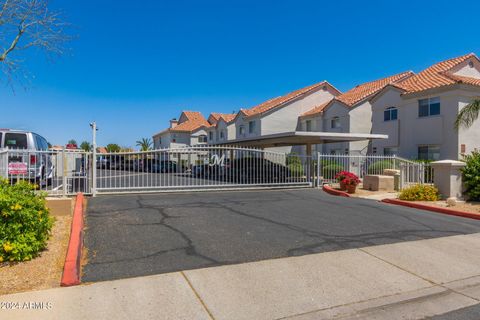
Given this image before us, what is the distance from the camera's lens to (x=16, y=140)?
1249 centimetres

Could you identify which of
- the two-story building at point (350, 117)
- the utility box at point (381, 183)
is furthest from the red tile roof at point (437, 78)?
the utility box at point (381, 183)

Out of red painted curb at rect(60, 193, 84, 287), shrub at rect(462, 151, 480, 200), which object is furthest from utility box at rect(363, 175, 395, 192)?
red painted curb at rect(60, 193, 84, 287)

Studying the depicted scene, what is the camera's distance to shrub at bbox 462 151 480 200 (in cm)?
1198

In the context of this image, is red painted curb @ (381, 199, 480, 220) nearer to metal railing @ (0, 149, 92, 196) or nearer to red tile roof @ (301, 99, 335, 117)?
metal railing @ (0, 149, 92, 196)

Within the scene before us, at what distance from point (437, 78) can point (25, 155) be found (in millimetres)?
24133

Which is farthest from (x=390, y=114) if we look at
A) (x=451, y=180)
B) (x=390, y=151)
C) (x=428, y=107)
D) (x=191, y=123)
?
(x=191, y=123)

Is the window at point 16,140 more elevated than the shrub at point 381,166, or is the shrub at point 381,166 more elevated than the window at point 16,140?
the window at point 16,140

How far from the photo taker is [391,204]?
1234 cm

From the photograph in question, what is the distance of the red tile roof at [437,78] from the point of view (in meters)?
21.6

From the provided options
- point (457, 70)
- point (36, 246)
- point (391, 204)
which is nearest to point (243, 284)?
point (36, 246)

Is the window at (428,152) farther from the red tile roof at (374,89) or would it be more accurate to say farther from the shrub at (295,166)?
the shrub at (295,166)

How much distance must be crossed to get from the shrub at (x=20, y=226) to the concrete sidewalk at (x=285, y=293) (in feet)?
4.03

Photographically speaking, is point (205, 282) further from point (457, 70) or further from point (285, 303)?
point (457, 70)

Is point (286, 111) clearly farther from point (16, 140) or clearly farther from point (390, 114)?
point (16, 140)
